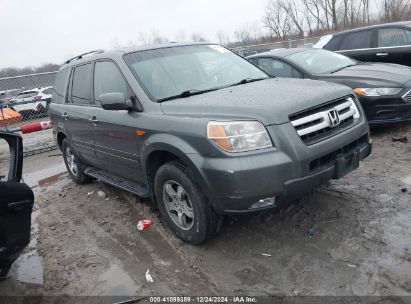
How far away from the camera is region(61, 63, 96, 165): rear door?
16.4ft

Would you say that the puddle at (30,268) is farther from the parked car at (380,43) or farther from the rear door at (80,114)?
the parked car at (380,43)

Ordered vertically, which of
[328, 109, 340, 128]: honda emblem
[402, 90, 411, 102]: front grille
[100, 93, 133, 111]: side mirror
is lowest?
[402, 90, 411, 102]: front grille

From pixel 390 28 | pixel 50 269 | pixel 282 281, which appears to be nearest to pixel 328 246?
pixel 282 281

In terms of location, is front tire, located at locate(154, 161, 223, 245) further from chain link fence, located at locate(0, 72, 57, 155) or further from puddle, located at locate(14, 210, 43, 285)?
chain link fence, located at locate(0, 72, 57, 155)

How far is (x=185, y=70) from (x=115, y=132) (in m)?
1.03

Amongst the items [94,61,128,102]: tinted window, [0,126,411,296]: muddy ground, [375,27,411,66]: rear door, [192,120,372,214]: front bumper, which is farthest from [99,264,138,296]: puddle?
[375,27,411,66]: rear door

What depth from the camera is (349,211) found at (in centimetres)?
Answer: 397

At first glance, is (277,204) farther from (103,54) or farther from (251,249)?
(103,54)

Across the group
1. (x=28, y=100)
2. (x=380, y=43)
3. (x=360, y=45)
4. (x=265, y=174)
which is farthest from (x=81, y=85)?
(x=28, y=100)

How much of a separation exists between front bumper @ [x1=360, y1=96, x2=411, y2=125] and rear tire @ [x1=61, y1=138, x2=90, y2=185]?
449 cm

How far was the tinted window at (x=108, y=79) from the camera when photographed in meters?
4.26

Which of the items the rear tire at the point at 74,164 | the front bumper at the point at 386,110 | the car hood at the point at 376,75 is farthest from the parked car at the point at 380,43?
the rear tire at the point at 74,164

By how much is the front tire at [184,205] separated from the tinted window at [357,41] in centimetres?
684

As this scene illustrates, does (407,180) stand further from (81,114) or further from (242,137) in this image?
(81,114)
